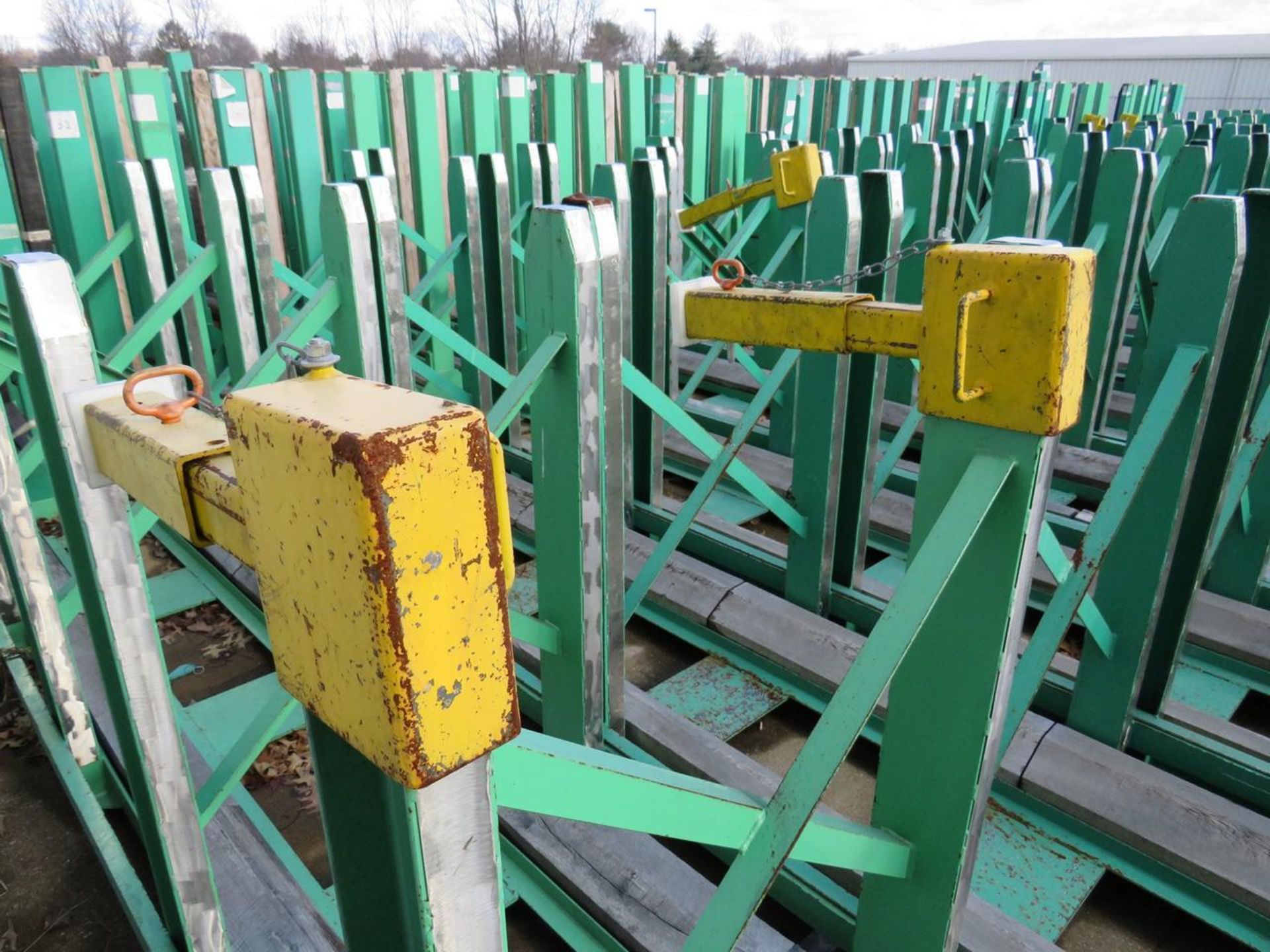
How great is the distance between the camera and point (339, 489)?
0.44 metres

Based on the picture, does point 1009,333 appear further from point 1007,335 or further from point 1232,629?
point 1232,629

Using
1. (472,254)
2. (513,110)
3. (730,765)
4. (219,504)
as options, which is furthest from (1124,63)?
(219,504)

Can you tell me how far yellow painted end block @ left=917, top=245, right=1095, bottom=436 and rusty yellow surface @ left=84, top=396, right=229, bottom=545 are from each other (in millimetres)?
784

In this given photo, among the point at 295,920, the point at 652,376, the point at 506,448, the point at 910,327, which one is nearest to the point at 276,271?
the point at 506,448

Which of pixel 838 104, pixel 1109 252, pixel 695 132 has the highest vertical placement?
pixel 838 104

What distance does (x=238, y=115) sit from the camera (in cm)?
517

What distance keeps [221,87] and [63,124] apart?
35.8 inches

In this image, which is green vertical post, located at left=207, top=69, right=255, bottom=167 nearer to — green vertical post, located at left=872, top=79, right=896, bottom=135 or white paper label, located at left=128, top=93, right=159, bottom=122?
white paper label, located at left=128, top=93, right=159, bottom=122

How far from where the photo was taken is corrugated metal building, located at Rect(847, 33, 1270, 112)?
2289cm

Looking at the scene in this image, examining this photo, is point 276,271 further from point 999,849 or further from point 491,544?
point 491,544

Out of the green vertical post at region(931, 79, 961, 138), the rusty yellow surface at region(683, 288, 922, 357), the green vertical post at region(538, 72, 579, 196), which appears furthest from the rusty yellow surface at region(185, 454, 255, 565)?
the green vertical post at region(931, 79, 961, 138)

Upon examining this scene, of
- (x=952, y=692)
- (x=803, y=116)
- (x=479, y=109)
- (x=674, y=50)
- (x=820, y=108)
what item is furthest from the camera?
(x=674, y=50)

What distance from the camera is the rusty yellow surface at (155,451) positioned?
0.69 m

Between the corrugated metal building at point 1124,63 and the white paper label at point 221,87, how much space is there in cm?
2196
